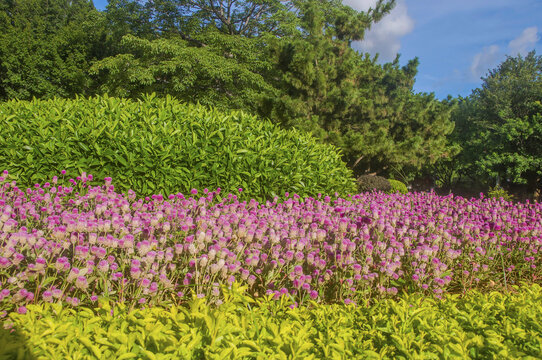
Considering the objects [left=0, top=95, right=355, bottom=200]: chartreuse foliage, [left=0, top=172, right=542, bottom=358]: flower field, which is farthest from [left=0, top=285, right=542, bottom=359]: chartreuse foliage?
[left=0, top=95, right=355, bottom=200]: chartreuse foliage

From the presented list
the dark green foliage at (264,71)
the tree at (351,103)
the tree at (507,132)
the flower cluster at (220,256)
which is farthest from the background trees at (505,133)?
the flower cluster at (220,256)

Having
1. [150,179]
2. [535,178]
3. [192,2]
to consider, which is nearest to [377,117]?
[535,178]

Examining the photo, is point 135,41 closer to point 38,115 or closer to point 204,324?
point 38,115

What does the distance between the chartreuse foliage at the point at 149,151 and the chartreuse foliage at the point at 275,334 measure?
379 centimetres

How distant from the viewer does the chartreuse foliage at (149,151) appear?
19.1ft

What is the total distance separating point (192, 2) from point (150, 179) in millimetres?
19908

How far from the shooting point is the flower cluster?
2.52 meters

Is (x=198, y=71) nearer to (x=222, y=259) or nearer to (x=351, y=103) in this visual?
(x=351, y=103)

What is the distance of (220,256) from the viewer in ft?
8.88

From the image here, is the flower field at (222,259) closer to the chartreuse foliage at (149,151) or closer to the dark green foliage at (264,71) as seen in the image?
the chartreuse foliage at (149,151)

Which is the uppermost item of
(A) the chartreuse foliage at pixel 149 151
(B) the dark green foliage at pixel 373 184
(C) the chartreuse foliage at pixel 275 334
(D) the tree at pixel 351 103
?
(D) the tree at pixel 351 103

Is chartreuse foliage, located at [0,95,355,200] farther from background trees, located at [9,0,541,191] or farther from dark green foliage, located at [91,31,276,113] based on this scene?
dark green foliage, located at [91,31,276,113]

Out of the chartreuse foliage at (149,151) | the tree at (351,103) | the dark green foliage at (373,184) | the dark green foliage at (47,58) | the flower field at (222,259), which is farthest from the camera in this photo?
the dark green foliage at (47,58)

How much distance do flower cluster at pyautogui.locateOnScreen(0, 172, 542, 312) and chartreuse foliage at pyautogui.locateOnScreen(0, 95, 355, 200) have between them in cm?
127
